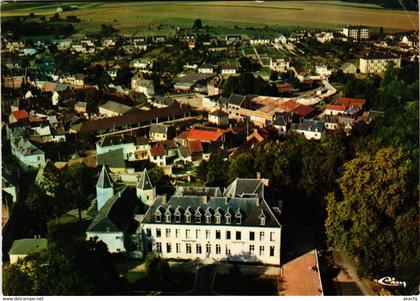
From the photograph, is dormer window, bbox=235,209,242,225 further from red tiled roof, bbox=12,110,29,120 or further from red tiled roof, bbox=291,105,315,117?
red tiled roof, bbox=12,110,29,120

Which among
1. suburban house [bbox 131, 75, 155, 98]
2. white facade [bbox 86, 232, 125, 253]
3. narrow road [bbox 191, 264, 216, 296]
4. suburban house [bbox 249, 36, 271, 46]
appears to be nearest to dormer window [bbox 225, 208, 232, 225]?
narrow road [bbox 191, 264, 216, 296]

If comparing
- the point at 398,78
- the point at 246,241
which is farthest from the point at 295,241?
the point at 398,78

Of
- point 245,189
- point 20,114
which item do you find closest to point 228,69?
point 20,114

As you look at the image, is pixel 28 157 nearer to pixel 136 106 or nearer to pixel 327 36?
pixel 136 106

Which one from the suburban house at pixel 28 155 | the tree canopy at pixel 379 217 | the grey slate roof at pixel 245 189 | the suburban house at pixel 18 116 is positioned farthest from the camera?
the suburban house at pixel 18 116

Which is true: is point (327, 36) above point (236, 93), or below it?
above

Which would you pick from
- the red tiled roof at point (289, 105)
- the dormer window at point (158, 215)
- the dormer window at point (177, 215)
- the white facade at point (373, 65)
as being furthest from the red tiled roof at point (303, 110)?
the dormer window at point (158, 215)

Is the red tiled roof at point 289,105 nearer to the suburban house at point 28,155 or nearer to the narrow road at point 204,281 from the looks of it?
the suburban house at point 28,155
